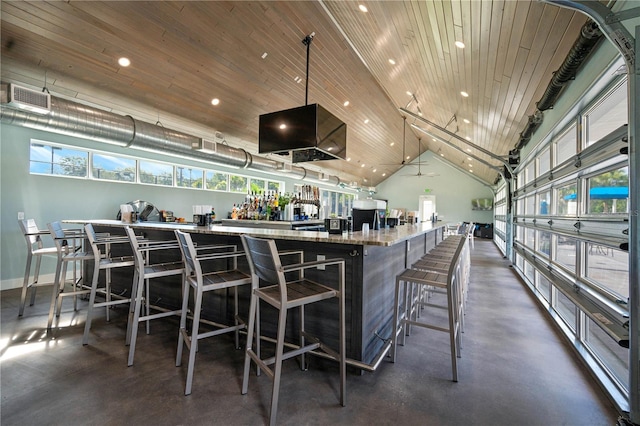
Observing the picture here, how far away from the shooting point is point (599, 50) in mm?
2287

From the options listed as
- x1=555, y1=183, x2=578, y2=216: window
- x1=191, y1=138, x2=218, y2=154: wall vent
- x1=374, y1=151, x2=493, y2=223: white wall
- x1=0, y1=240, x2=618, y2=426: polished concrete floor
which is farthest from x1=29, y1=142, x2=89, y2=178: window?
x1=374, y1=151, x2=493, y2=223: white wall

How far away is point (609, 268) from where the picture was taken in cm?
232

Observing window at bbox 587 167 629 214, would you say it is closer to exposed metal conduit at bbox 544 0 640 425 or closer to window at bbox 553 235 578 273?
exposed metal conduit at bbox 544 0 640 425

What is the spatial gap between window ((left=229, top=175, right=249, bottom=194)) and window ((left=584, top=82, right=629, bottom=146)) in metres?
7.84

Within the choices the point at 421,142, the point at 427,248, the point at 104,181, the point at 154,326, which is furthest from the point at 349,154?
the point at 154,326

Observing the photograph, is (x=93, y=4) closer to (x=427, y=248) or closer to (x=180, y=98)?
(x=180, y=98)

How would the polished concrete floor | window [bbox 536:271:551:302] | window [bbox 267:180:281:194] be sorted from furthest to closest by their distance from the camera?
window [bbox 267:180:281:194] < window [bbox 536:271:551:302] < the polished concrete floor

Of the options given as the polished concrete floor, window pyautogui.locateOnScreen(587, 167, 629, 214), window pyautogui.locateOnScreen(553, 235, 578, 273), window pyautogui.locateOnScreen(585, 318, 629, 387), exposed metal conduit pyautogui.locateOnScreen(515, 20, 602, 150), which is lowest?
the polished concrete floor

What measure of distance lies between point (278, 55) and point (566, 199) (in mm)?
4506

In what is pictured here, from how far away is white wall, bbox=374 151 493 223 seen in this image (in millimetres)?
14398

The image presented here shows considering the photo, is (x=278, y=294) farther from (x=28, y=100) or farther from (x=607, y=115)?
(x=28, y=100)

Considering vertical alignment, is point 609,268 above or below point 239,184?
below

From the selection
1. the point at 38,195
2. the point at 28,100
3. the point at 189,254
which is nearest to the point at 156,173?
the point at 38,195

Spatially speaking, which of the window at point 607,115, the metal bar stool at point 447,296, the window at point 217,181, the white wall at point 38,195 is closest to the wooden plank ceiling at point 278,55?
the window at point 607,115
